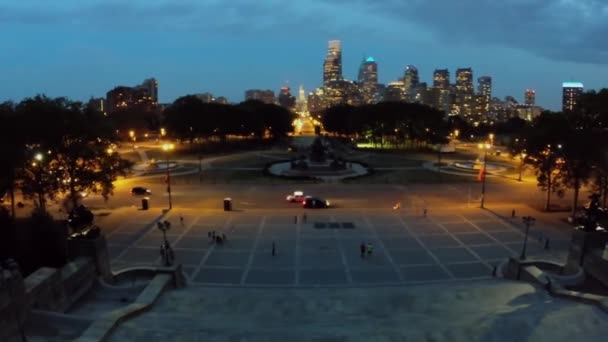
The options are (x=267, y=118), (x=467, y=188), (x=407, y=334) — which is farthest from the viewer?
(x=267, y=118)

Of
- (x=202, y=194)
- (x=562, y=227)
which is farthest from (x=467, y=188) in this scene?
(x=202, y=194)

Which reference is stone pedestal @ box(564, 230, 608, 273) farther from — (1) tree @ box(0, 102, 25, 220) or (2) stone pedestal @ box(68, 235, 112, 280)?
(1) tree @ box(0, 102, 25, 220)

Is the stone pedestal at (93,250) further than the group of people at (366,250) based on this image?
No

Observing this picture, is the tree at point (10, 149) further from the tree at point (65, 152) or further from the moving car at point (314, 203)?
the moving car at point (314, 203)

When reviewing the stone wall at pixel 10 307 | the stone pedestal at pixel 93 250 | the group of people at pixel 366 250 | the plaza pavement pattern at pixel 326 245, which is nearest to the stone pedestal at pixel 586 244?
the plaza pavement pattern at pixel 326 245

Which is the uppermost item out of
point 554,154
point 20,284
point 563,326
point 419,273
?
point 554,154

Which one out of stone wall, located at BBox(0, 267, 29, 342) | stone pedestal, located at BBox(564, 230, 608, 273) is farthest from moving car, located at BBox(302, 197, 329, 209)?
stone wall, located at BBox(0, 267, 29, 342)

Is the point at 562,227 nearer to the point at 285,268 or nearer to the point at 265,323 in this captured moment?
the point at 285,268
